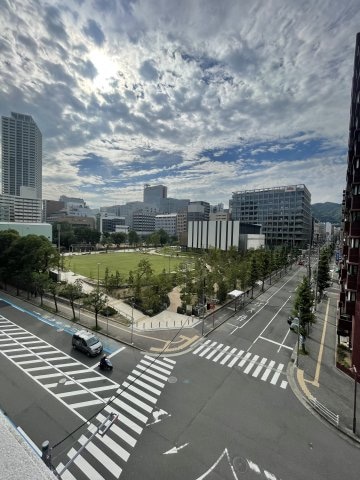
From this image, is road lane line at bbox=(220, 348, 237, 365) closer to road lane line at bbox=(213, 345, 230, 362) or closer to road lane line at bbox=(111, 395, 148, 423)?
road lane line at bbox=(213, 345, 230, 362)

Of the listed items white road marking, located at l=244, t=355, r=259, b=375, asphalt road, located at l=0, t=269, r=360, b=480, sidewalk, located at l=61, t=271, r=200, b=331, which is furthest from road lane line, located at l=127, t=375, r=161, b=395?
sidewalk, located at l=61, t=271, r=200, b=331

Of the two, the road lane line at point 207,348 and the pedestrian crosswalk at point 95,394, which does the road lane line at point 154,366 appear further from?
the road lane line at point 207,348

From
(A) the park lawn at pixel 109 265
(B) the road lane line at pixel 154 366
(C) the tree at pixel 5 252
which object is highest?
(C) the tree at pixel 5 252

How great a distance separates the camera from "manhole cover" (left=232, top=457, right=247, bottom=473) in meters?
13.2

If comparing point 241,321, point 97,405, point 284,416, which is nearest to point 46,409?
point 97,405

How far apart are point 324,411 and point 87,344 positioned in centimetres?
2174

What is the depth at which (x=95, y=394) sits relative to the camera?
19.0 metres

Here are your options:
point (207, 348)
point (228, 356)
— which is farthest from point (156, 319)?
point (228, 356)

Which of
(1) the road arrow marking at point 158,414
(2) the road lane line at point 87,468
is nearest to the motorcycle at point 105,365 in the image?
(1) the road arrow marking at point 158,414

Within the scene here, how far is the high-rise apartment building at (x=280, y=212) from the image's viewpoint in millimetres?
150625

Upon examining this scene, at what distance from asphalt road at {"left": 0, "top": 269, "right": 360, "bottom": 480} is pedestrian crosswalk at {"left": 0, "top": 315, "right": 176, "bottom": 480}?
7 centimetres

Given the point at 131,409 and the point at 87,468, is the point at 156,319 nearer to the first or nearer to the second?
the point at 131,409

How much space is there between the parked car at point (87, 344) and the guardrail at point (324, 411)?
66.0 feet

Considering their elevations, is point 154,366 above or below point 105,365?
below
